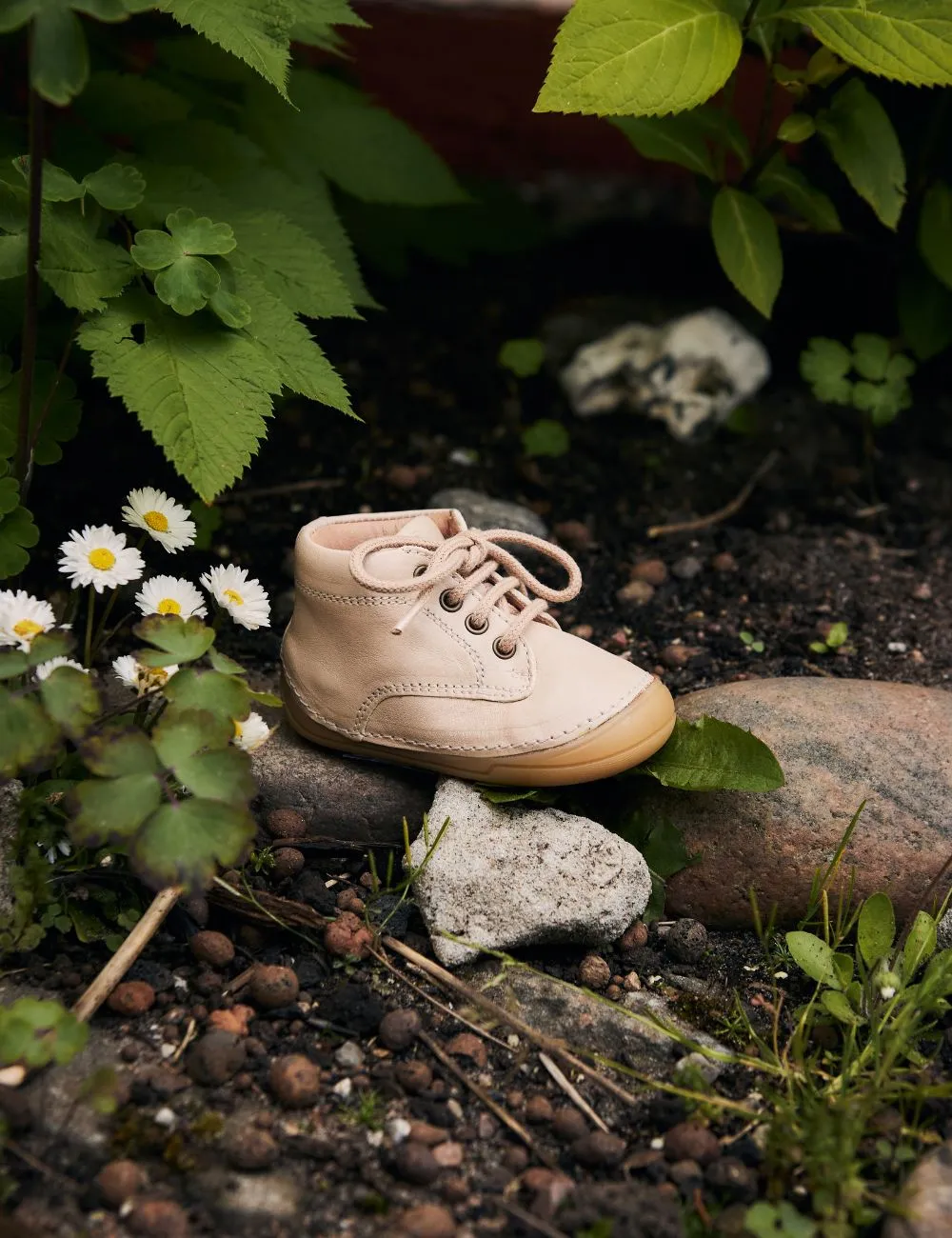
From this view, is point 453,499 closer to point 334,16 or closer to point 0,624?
point 334,16

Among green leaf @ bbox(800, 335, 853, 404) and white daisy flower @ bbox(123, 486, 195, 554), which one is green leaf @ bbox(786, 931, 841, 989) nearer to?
white daisy flower @ bbox(123, 486, 195, 554)

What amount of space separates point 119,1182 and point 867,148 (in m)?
2.27

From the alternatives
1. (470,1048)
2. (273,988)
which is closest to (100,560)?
(273,988)

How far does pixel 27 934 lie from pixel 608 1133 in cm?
81

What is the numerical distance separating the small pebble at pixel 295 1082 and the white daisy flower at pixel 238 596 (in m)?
0.64

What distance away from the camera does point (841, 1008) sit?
1.67 m

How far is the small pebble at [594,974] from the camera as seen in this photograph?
1782 millimetres

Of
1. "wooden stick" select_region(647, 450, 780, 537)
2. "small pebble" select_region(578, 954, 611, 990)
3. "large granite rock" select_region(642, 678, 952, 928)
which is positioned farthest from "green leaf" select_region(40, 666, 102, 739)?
"wooden stick" select_region(647, 450, 780, 537)

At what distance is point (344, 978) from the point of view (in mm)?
1729

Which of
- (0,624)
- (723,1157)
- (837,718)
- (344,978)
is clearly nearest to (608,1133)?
(723,1157)

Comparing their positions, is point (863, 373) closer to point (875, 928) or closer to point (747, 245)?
point (747, 245)

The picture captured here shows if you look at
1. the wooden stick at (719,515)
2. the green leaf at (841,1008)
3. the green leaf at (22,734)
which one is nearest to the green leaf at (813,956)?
the green leaf at (841,1008)

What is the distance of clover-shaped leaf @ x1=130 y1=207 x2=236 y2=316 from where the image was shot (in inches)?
77.4

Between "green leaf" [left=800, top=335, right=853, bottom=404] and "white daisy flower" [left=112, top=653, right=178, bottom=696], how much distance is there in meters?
1.69
